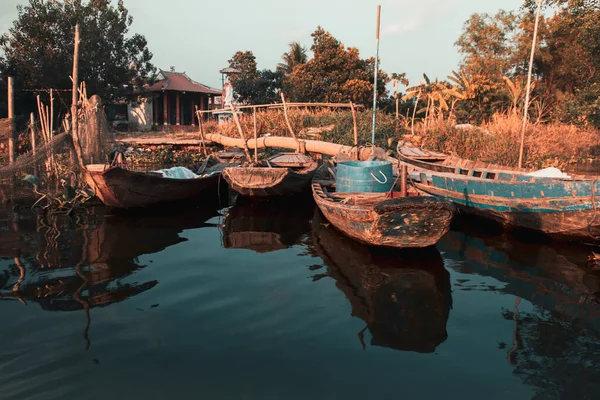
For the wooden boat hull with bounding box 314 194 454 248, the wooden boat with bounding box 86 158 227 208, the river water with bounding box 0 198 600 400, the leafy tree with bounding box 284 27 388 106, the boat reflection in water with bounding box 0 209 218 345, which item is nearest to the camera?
the river water with bounding box 0 198 600 400

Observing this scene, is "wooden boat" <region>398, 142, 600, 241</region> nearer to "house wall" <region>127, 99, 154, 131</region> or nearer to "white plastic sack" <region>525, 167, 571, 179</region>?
"white plastic sack" <region>525, 167, 571, 179</region>

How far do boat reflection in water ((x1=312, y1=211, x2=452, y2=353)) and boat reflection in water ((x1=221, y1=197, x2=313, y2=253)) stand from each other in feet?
2.51

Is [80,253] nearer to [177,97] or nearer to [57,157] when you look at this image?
[57,157]

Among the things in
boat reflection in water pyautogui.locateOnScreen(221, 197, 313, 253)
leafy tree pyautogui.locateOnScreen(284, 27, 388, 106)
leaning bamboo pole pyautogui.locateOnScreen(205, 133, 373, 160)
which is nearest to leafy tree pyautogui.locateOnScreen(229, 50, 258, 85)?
leafy tree pyautogui.locateOnScreen(284, 27, 388, 106)

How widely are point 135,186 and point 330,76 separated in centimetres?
1904

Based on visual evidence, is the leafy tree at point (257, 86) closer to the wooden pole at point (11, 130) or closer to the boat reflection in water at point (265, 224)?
the boat reflection in water at point (265, 224)

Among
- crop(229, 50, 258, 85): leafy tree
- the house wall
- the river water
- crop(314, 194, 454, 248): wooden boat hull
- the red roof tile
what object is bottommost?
the river water

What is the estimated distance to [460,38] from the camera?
32875 mm

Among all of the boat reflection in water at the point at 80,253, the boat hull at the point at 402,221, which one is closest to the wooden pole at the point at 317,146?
the boat reflection in water at the point at 80,253

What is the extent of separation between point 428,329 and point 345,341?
0.92m

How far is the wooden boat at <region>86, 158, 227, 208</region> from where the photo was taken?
8.37 meters

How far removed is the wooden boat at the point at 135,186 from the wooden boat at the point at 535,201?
5699 millimetres

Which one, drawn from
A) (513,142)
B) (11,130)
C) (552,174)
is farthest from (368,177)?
(513,142)

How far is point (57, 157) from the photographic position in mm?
11477
